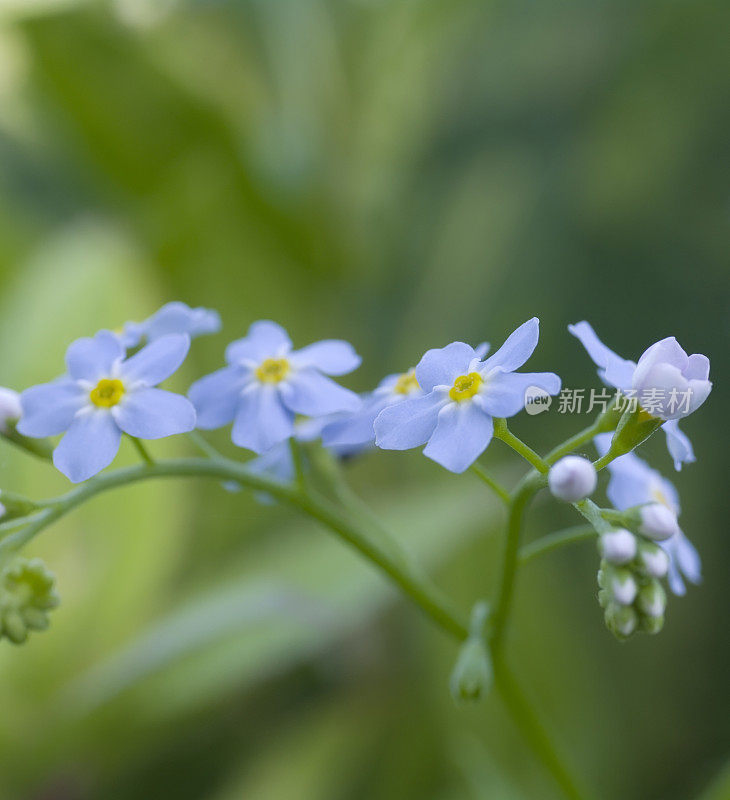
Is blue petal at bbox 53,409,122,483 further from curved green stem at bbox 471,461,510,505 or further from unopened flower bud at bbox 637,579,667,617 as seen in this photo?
unopened flower bud at bbox 637,579,667,617

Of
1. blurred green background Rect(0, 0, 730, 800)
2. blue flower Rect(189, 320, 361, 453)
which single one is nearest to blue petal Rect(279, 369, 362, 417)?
blue flower Rect(189, 320, 361, 453)

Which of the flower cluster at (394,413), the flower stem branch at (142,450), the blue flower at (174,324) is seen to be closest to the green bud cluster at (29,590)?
the flower cluster at (394,413)

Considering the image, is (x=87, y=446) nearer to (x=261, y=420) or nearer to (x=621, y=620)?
(x=261, y=420)

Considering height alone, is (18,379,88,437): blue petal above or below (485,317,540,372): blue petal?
below

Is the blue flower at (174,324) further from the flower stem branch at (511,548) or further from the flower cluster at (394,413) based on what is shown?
the flower stem branch at (511,548)

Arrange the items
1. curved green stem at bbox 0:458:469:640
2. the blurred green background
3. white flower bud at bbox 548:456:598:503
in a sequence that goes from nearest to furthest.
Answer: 1. white flower bud at bbox 548:456:598:503
2. curved green stem at bbox 0:458:469:640
3. the blurred green background

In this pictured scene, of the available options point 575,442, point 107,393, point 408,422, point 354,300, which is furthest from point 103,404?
point 354,300
